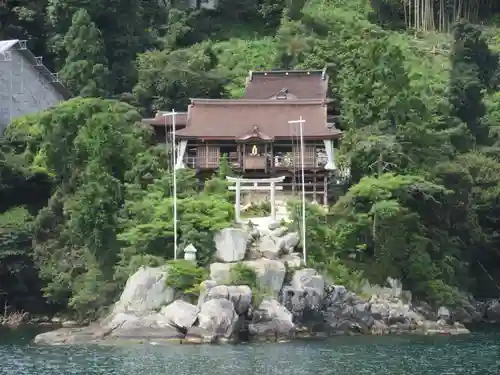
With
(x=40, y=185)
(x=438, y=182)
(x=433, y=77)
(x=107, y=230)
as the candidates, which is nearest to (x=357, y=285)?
(x=438, y=182)

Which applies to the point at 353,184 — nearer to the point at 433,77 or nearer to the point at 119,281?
the point at 119,281

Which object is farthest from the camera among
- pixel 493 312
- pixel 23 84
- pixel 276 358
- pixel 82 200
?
pixel 23 84

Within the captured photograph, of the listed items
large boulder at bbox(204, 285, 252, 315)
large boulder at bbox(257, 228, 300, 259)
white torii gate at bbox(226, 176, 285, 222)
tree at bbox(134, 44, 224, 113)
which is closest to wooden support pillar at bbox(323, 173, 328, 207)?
white torii gate at bbox(226, 176, 285, 222)

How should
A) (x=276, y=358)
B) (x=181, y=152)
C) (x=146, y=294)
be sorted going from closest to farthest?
1. (x=276, y=358)
2. (x=146, y=294)
3. (x=181, y=152)

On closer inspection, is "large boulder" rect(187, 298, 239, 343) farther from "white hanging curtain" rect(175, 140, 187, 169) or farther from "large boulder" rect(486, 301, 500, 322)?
"large boulder" rect(486, 301, 500, 322)

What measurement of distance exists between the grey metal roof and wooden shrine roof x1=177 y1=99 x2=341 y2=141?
9.94 metres

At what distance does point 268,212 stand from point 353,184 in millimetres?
3978

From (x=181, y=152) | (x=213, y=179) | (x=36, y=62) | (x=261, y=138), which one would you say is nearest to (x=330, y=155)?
(x=261, y=138)

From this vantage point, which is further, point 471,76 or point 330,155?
point 471,76

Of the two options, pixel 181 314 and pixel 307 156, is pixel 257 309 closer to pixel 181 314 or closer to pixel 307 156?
pixel 181 314

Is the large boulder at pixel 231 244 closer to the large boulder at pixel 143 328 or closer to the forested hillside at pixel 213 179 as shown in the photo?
the forested hillside at pixel 213 179

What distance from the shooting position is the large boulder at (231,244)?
48.0 m

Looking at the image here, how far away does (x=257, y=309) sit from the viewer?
45938mm

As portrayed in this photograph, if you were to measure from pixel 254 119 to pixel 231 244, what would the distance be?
10.4 m
